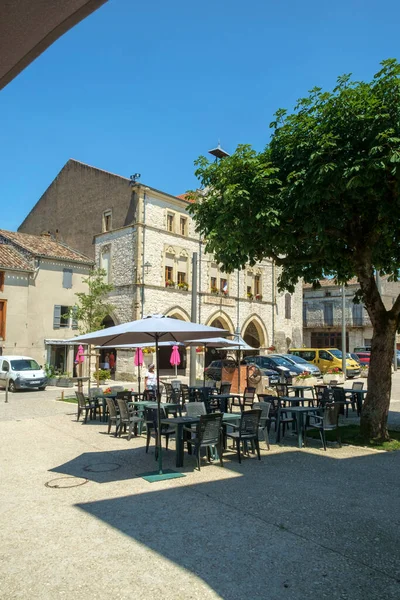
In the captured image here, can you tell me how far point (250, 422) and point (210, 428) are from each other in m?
0.98

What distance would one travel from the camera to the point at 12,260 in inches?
1161

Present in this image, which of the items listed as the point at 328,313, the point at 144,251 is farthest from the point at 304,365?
the point at 328,313

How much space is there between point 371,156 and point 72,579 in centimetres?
785

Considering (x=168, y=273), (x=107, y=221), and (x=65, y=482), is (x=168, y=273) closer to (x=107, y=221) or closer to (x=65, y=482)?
(x=107, y=221)

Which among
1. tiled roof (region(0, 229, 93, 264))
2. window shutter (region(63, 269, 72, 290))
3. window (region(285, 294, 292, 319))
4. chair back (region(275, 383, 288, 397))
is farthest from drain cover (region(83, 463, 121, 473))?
window (region(285, 294, 292, 319))

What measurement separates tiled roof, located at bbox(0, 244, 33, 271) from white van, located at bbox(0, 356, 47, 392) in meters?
6.28

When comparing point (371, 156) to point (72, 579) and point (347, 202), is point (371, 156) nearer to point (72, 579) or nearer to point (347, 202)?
point (347, 202)

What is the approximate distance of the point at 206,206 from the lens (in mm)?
11633

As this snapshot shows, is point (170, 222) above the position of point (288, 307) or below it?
above

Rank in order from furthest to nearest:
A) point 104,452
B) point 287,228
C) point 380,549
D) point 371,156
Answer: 1. point 287,228
2. point 104,452
3. point 371,156
4. point 380,549

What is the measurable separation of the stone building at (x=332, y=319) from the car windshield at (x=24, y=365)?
115 feet

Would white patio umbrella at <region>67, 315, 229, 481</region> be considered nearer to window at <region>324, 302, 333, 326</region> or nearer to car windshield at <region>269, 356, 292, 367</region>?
car windshield at <region>269, 356, 292, 367</region>

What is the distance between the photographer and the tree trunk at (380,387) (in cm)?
1041

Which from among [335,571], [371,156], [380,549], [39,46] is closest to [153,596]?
[335,571]
